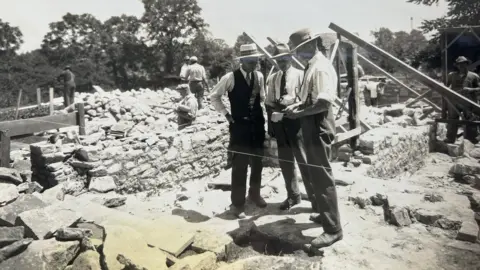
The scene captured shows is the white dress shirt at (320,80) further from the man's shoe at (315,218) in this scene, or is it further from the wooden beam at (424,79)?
the man's shoe at (315,218)

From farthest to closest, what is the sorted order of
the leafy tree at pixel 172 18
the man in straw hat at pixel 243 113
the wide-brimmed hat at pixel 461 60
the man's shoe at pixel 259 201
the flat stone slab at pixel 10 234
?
the leafy tree at pixel 172 18
the wide-brimmed hat at pixel 461 60
the man's shoe at pixel 259 201
the man in straw hat at pixel 243 113
the flat stone slab at pixel 10 234

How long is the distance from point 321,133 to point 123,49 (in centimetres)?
1611

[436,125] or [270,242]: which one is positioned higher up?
[436,125]

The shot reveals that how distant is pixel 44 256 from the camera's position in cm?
305

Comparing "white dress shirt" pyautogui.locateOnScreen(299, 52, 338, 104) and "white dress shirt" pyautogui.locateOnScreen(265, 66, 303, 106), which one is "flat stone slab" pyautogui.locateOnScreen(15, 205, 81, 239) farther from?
"white dress shirt" pyautogui.locateOnScreen(299, 52, 338, 104)

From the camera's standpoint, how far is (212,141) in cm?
739

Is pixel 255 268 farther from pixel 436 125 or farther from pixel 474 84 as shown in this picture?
pixel 436 125

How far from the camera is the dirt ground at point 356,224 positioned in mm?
3166

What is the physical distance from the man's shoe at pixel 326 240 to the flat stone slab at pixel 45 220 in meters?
2.37

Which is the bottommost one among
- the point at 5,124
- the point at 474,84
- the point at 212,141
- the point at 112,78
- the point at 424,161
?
the point at 424,161

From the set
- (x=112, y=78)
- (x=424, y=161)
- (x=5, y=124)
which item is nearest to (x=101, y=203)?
(x=5, y=124)

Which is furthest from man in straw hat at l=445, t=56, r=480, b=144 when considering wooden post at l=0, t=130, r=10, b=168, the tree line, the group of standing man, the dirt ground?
wooden post at l=0, t=130, r=10, b=168

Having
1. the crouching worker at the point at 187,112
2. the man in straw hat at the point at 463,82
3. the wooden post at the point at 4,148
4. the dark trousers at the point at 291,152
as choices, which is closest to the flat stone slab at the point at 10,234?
the wooden post at the point at 4,148

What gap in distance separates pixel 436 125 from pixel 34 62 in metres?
15.2
